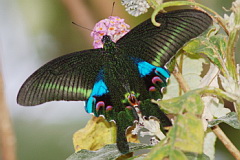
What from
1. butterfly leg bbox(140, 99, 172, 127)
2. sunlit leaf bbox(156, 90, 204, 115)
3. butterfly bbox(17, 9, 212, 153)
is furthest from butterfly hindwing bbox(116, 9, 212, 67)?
sunlit leaf bbox(156, 90, 204, 115)

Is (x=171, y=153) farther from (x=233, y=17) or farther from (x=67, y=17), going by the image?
(x=67, y=17)

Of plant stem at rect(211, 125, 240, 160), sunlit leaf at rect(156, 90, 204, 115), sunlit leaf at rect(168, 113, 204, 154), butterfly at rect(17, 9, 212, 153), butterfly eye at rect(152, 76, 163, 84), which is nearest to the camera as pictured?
sunlit leaf at rect(168, 113, 204, 154)

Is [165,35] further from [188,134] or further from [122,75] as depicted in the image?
[188,134]

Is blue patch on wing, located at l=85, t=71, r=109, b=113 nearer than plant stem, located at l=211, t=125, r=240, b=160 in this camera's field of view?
No

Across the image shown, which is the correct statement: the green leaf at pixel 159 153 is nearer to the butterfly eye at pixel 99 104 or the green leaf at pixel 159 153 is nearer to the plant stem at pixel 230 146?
the plant stem at pixel 230 146

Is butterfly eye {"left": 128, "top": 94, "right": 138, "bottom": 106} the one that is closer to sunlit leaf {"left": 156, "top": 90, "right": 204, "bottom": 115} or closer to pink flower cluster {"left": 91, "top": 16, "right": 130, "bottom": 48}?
pink flower cluster {"left": 91, "top": 16, "right": 130, "bottom": 48}

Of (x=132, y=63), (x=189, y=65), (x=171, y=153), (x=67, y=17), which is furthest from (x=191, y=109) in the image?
(x=67, y=17)

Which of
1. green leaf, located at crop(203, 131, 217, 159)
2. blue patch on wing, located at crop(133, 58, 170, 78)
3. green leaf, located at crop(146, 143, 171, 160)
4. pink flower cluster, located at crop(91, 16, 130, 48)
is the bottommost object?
green leaf, located at crop(203, 131, 217, 159)

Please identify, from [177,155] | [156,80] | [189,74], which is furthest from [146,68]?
[177,155]
